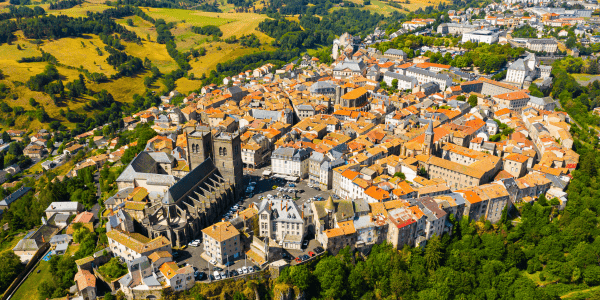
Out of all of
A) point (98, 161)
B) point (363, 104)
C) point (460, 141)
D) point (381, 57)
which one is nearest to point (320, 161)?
point (460, 141)

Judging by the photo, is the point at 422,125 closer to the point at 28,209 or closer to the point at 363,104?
the point at 363,104

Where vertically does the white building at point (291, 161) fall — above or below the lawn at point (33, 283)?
above

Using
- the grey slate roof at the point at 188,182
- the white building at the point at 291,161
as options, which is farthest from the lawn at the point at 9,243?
the white building at the point at 291,161

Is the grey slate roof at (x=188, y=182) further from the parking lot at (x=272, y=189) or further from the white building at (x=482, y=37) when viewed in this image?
the white building at (x=482, y=37)

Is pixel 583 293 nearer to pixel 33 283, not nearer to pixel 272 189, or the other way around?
pixel 272 189

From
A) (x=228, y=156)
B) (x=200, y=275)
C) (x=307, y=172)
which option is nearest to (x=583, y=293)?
(x=307, y=172)

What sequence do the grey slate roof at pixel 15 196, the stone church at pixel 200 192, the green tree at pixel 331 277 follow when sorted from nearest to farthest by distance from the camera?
the green tree at pixel 331 277
the stone church at pixel 200 192
the grey slate roof at pixel 15 196
